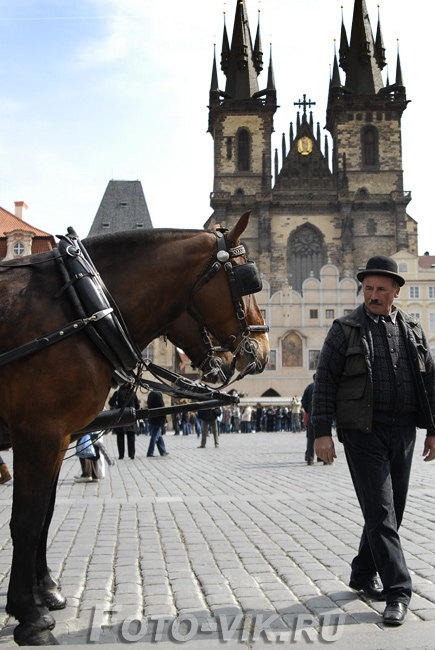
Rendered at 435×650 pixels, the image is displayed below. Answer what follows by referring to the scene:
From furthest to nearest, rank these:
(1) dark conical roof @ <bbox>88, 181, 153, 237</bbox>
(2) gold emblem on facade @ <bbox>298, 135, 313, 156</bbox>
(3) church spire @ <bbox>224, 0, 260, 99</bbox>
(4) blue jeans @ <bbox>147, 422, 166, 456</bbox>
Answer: (3) church spire @ <bbox>224, 0, 260, 99</bbox> → (2) gold emblem on facade @ <bbox>298, 135, 313, 156</bbox> → (1) dark conical roof @ <bbox>88, 181, 153, 237</bbox> → (4) blue jeans @ <bbox>147, 422, 166, 456</bbox>

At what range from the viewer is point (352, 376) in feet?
12.5

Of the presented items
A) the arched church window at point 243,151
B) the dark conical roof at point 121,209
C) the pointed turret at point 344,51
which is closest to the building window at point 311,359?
the dark conical roof at point 121,209

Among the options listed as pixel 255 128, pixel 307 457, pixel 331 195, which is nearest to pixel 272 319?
pixel 331 195

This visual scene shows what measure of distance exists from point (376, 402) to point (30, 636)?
1.95 metres

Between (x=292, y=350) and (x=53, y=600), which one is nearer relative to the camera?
(x=53, y=600)

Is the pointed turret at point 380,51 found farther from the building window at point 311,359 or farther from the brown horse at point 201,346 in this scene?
the brown horse at point 201,346

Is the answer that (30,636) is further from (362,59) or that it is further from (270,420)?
(362,59)

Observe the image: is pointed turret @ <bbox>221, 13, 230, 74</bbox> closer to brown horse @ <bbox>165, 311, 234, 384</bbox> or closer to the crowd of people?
the crowd of people

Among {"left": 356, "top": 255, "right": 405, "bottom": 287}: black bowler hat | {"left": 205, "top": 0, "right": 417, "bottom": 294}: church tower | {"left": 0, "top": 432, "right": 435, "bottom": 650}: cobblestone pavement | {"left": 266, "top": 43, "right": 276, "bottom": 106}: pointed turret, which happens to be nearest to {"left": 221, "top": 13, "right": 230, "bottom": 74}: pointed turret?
{"left": 205, "top": 0, "right": 417, "bottom": 294}: church tower

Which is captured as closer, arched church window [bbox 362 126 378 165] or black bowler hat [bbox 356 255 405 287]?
black bowler hat [bbox 356 255 405 287]

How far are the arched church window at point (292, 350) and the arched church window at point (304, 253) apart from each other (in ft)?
27.7

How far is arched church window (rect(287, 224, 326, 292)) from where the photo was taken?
60281 millimetres

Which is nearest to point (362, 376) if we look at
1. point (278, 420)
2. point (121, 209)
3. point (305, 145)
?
point (278, 420)

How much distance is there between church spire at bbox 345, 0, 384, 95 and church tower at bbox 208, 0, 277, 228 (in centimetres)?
716
